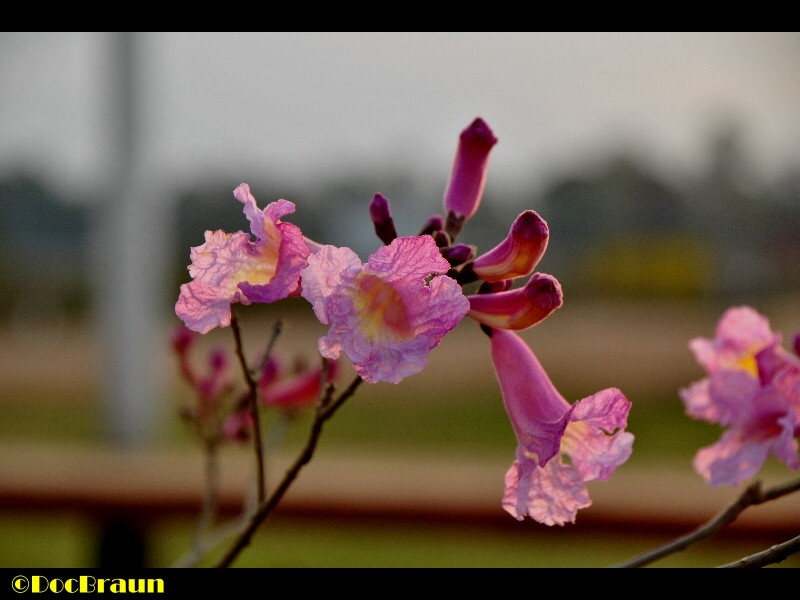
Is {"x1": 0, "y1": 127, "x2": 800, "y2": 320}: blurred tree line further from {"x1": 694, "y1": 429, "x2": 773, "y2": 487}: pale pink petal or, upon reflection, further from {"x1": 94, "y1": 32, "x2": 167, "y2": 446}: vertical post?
{"x1": 694, "y1": 429, "x2": 773, "y2": 487}: pale pink petal

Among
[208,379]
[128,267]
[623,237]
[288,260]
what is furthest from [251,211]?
[623,237]

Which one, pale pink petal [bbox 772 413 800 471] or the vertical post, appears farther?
the vertical post

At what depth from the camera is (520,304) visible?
0.46 meters

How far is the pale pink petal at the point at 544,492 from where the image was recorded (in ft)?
1.57

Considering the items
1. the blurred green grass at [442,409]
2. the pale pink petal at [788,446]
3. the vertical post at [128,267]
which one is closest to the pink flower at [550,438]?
the pale pink petal at [788,446]

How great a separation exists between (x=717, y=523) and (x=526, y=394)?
0.13 metres

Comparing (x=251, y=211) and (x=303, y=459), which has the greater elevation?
(x=251, y=211)

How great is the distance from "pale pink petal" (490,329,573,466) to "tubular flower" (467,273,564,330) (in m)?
0.03

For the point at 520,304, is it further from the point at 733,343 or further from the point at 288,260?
the point at 733,343

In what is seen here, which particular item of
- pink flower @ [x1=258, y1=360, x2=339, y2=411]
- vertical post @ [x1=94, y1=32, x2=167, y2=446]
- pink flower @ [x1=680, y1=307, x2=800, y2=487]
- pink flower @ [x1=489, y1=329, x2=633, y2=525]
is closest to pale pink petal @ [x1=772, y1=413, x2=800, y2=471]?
pink flower @ [x1=680, y1=307, x2=800, y2=487]

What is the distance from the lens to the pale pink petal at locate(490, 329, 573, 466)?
19.4 inches

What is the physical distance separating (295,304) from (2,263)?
3.97 metres

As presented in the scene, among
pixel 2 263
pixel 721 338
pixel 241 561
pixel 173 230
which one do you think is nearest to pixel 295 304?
pixel 721 338
